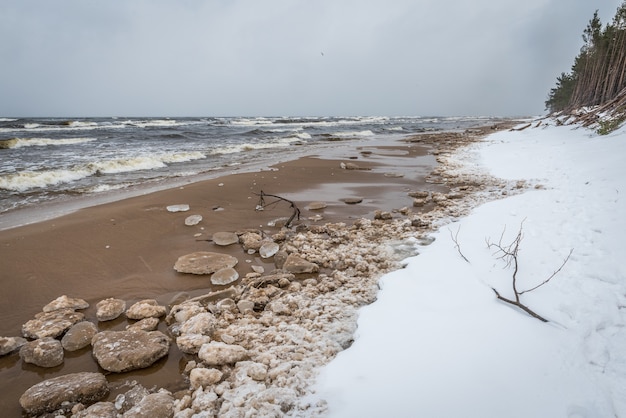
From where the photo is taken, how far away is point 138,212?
569 centimetres

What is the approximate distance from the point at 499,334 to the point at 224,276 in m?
2.82

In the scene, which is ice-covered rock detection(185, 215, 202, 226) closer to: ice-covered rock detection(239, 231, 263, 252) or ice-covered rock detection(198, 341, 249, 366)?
ice-covered rock detection(239, 231, 263, 252)

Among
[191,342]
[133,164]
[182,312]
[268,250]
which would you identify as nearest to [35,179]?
[133,164]

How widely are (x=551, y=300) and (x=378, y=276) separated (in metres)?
1.57

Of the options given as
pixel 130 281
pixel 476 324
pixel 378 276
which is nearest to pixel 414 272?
pixel 378 276

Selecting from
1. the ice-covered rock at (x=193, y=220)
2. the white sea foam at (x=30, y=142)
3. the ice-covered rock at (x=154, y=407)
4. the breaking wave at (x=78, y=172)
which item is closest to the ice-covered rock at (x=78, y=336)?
the ice-covered rock at (x=154, y=407)

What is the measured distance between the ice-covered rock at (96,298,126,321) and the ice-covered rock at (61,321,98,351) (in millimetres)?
171

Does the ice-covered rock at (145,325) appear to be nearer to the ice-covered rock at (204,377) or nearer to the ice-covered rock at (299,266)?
the ice-covered rock at (204,377)

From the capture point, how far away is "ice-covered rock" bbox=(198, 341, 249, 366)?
7.36 ft

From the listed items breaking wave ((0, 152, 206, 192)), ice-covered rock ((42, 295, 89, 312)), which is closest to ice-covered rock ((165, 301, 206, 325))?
ice-covered rock ((42, 295, 89, 312))

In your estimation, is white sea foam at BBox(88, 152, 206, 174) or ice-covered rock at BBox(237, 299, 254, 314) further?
white sea foam at BBox(88, 152, 206, 174)

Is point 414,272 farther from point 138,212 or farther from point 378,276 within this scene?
point 138,212

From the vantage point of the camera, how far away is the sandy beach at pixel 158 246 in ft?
7.93

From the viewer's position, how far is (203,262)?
3889mm
